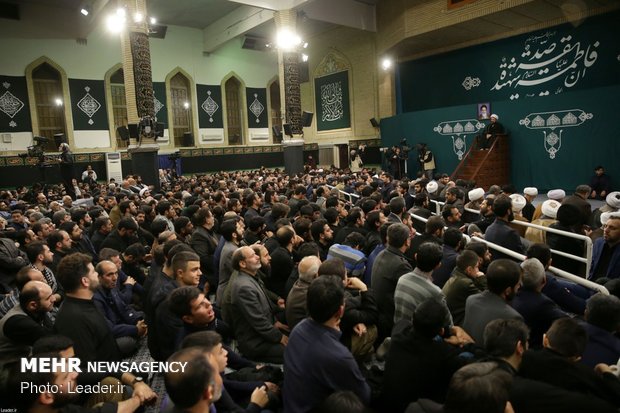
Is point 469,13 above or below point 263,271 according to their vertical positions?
above

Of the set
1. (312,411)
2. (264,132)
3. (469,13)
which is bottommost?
(312,411)

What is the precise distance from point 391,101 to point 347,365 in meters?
12.8

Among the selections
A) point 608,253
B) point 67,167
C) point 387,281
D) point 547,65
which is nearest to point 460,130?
point 547,65

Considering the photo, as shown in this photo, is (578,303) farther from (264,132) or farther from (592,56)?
(264,132)

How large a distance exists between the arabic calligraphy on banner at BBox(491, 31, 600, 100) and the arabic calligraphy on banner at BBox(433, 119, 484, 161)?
1.81m

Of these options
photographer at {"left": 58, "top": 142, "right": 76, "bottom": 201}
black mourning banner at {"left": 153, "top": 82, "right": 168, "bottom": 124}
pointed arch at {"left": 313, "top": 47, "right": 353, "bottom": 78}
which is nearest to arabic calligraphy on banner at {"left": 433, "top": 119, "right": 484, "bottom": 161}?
pointed arch at {"left": 313, "top": 47, "right": 353, "bottom": 78}

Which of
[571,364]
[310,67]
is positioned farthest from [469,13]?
[571,364]

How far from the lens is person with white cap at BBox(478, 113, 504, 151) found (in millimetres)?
9172

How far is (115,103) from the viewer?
1333 centimetres

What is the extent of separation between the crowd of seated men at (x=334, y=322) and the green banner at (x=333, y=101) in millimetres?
11532

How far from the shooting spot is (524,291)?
211cm

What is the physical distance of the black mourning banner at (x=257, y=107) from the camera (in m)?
16.0

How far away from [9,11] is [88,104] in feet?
9.82

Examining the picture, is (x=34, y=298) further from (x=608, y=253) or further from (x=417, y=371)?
(x=608, y=253)
